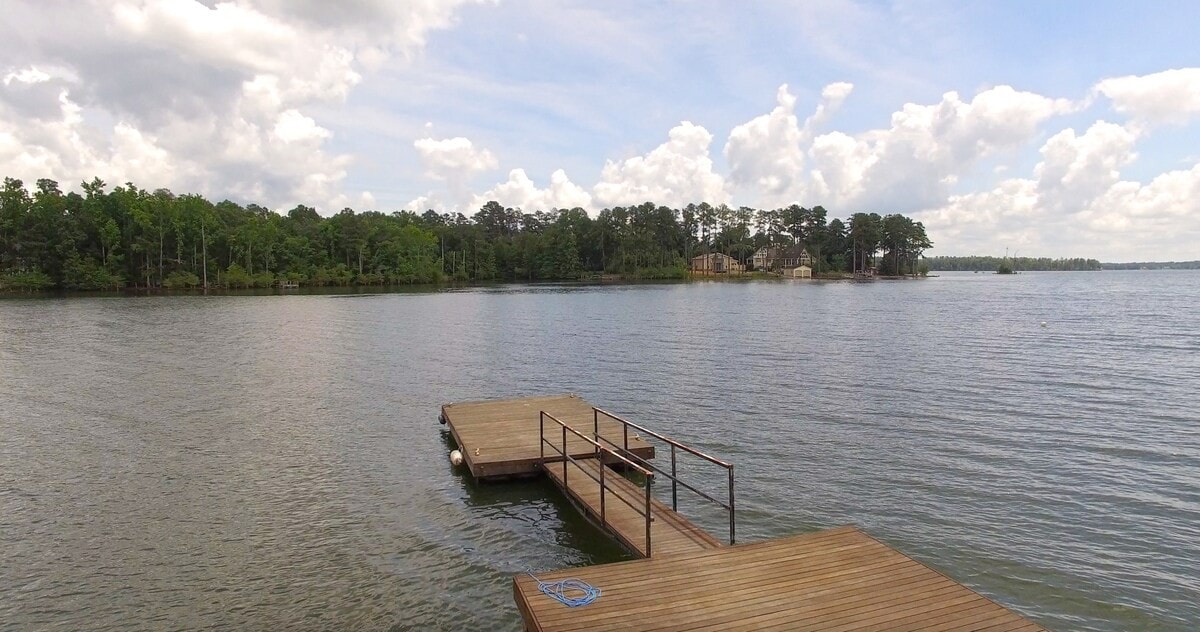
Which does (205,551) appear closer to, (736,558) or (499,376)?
(736,558)

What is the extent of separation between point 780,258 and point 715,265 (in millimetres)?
17603

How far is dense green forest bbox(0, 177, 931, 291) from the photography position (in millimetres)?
103000

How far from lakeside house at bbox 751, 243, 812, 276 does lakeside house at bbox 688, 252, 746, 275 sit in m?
6.16

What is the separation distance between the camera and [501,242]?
A: 174750 millimetres

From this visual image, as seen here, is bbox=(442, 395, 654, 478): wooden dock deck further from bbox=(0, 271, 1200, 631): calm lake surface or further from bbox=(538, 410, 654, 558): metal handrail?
bbox=(0, 271, 1200, 631): calm lake surface

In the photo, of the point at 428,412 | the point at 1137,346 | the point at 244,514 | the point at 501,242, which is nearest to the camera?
the point at 244,514

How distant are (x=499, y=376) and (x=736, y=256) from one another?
160150mm

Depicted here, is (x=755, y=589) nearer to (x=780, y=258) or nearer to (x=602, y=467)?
(x=602, y=467)

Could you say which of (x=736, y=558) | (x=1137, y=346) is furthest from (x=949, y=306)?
(x=736, y=558)

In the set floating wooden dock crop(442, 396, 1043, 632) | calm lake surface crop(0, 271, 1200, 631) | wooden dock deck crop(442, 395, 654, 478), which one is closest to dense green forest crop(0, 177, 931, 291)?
calm lake surface crop(0, 271, 1200, 631)

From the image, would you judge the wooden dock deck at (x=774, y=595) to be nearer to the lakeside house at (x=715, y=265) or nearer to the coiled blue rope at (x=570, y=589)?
the coiled blue rope at (x=570, y=589)

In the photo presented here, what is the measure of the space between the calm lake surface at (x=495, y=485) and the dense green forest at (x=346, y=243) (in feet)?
285

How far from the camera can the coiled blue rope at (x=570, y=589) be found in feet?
24.5

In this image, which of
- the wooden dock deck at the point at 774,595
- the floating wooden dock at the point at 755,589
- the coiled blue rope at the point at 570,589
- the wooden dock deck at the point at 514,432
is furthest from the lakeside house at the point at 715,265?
the coiled blue rope at the point at 570,589
